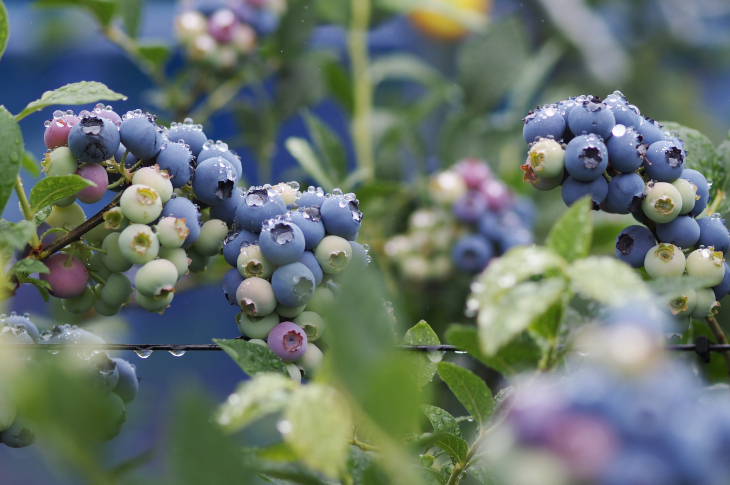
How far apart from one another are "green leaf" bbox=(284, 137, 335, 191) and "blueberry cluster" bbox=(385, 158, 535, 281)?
26 cm

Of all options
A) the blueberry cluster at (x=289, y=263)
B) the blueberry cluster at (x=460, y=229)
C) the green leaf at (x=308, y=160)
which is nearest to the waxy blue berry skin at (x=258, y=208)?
the blueberry cluster at (x=289, y=263)

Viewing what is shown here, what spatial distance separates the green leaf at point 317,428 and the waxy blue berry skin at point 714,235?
0.33 meters

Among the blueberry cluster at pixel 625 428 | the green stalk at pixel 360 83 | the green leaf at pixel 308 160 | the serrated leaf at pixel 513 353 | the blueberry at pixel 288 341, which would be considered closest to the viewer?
the blueberry cluster at pixel 625 428

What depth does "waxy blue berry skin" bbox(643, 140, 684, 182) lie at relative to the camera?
18.0 inches

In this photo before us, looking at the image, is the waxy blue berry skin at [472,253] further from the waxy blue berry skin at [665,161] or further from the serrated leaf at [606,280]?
the serrated leaf at [606,280]

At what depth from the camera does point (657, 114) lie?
168cm

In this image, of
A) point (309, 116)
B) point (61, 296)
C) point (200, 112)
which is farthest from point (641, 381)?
point (200, 112)

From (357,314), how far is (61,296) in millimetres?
288

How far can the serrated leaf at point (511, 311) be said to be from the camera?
0.26 meters

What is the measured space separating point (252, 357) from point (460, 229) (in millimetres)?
761

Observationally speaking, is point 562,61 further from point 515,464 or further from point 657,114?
point 515,464

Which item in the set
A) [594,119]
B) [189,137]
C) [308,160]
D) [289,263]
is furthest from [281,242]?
[308,160]

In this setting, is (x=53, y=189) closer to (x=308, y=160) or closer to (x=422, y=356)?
(x=422, y=356)

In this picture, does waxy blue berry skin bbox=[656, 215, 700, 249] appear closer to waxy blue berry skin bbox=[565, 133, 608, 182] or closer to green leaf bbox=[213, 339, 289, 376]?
waxy blue berry skin bbox=[565, 133, 608, 182]
